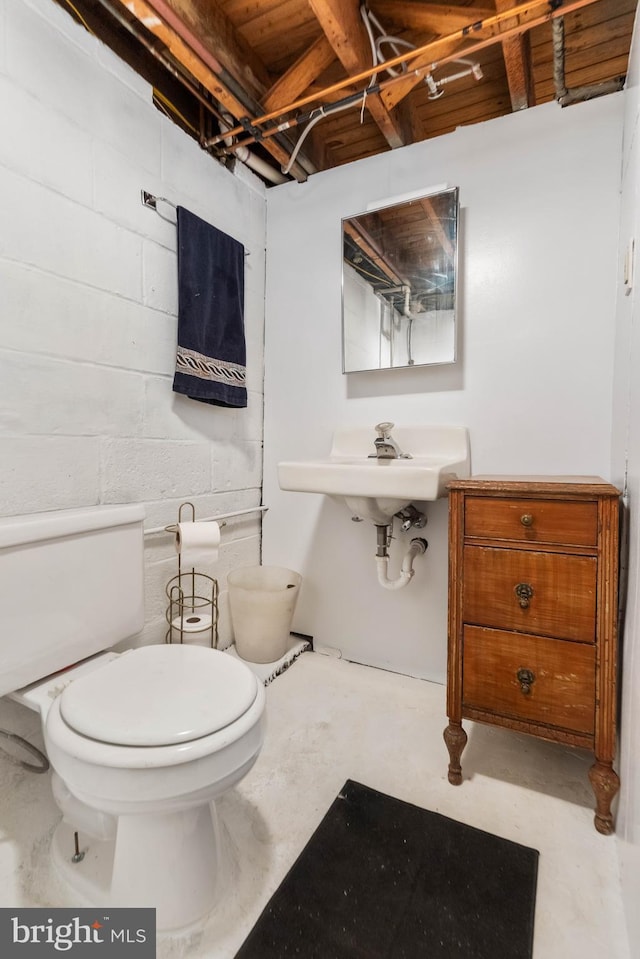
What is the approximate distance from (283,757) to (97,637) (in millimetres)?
672

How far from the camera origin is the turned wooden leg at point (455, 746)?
1281mm

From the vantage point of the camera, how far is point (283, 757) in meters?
1.39

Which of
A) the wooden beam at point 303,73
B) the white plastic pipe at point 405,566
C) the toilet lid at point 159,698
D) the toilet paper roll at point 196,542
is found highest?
the wooden beam at point 303,73

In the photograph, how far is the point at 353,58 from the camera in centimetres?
148

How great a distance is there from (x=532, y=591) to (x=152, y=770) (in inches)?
38.0

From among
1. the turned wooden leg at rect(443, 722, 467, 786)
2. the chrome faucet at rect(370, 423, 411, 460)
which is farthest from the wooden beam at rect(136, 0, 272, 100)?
the turned wooden leg at rect(443, 722, 467, 786)

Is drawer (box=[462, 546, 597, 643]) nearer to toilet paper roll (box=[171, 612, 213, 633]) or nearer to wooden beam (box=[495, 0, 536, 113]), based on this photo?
toilet paper roll (box=[171, 612, 213, 633])

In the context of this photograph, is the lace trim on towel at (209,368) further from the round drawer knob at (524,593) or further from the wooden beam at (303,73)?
the round drawer knob at (524,593)

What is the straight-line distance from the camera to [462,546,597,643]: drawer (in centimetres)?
113

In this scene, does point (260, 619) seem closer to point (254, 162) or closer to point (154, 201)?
point (154, 201)

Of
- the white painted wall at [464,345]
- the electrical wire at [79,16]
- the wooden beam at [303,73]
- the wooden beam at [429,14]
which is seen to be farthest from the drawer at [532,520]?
the electrical wire at [79,16]

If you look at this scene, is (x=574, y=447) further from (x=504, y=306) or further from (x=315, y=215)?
(x=315, y=215)

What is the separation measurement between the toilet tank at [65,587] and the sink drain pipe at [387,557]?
34.4 inches


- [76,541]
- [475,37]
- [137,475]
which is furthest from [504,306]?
[76,541]
